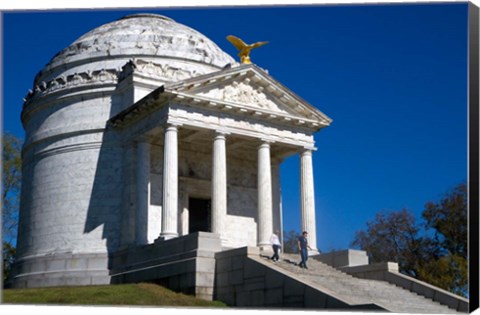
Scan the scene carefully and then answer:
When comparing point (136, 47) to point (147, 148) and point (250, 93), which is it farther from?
point (250, 93)

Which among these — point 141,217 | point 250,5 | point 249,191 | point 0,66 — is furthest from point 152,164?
point 250,5

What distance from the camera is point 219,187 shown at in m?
34.8

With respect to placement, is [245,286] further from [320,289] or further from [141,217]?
[141,217]

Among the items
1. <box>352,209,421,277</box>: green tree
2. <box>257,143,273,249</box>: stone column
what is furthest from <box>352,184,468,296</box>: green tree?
<box>257,143,273,249</box>: stone column

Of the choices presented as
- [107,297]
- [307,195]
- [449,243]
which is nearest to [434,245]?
[449,243]

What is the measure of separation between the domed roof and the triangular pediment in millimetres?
5249

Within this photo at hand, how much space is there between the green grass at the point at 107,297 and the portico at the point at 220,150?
462 centimetres

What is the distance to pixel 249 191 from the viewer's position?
134 feet

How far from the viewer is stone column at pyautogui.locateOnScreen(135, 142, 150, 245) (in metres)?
35.8

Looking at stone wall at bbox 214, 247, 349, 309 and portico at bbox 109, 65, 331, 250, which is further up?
portico at bbox 109, 65, 331, 250

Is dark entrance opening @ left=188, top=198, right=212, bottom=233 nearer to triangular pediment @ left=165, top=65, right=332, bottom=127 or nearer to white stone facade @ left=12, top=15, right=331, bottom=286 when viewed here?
white stone facade @ left=12, top=15, right=331, bottom=286

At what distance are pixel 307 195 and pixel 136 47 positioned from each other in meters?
12.2

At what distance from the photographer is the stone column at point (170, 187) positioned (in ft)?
110

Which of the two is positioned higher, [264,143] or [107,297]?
[264,143]
